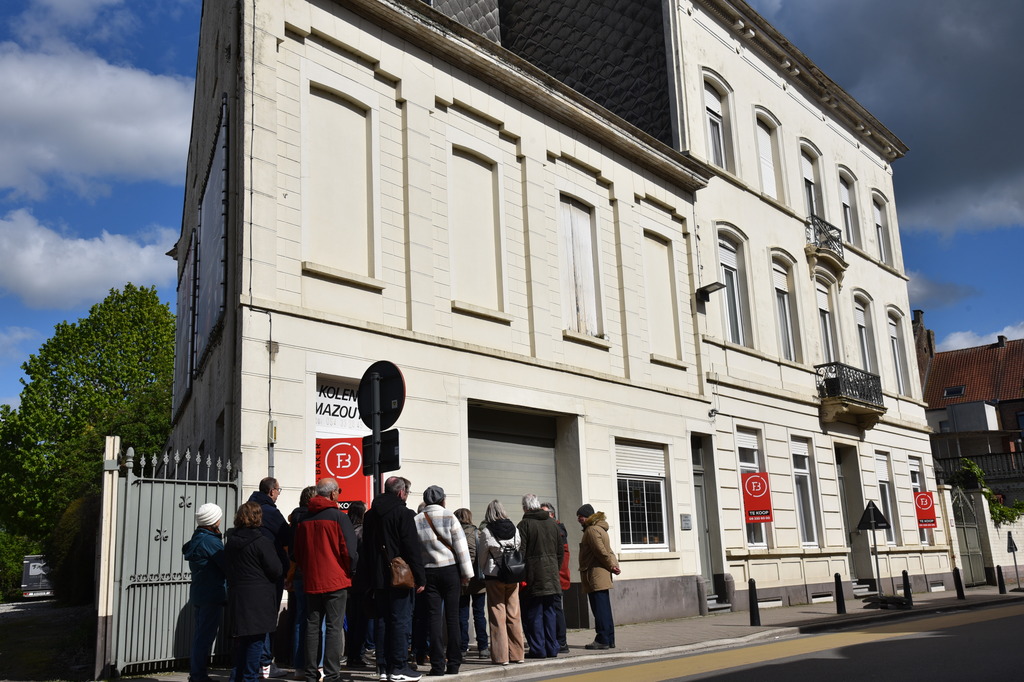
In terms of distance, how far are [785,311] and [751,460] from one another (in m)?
4.72

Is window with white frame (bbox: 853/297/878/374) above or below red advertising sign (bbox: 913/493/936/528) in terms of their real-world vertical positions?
above

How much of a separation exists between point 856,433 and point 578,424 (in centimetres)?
1217

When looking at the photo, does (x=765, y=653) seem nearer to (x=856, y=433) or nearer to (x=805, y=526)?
(x=805, y=526)

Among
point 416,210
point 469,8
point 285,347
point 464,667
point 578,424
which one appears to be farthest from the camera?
point 469,8

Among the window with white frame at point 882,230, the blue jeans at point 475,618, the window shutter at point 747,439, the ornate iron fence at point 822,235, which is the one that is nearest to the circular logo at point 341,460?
the blue jeans at point 475,618

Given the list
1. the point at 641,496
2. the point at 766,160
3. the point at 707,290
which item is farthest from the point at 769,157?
the point at 641,496

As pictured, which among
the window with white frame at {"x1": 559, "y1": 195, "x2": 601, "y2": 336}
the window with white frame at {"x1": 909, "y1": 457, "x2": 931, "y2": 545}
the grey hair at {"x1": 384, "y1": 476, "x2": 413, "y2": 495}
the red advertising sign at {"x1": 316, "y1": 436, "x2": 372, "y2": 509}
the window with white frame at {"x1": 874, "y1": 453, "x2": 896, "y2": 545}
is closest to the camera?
the grey hair at {"x1": 384, "y1": 476, "x2": 413, "y2": 495}

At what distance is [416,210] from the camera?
1330 cm

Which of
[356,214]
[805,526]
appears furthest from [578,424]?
[805,526]

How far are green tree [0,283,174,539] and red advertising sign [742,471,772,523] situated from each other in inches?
A: 816

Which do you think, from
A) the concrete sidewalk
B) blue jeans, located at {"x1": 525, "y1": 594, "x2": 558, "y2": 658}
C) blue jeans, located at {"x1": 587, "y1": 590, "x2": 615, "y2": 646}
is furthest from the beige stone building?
blue jeans, located at {"x1": 587, "y1": 590, "x2": 615, "y2": 646}

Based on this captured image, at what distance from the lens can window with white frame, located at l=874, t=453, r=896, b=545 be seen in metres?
25.2

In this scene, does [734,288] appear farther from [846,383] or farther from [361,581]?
[361,581]

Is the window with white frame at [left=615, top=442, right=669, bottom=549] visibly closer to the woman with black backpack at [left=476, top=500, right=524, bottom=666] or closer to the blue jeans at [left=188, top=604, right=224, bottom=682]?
the woman with black backpack at [left=476, top=500, right=524, bottom=666]
